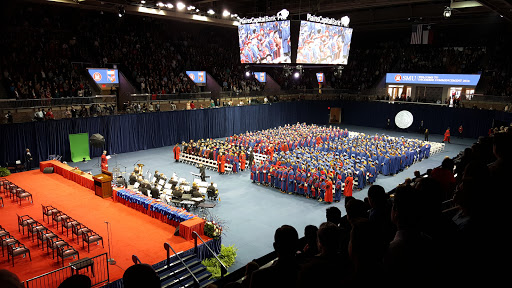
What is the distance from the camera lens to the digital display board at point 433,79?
3412 cm

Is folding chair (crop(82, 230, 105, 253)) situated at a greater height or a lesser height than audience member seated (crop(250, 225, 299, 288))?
lesser

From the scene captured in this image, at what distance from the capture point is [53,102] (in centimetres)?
2433

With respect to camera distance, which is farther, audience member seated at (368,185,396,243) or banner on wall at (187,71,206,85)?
banner on wall at (187,71,206,85)

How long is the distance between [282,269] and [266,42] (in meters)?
23.5

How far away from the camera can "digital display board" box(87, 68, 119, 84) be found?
96.0ft

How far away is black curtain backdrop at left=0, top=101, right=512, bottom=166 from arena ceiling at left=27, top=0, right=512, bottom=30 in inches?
353

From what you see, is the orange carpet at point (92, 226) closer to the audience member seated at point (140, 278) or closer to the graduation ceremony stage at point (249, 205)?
the graduation ceremony stage at point (249, 205)

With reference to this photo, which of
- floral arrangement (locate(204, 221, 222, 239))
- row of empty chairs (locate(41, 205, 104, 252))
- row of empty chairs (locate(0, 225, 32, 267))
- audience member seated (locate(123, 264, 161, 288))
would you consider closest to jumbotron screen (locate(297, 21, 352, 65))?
floral arrangement (locate(204, 221, 222, 239))

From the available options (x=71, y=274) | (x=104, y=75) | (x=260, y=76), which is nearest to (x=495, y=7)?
(x=71, y=274)

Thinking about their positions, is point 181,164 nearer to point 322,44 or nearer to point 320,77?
point 322,44

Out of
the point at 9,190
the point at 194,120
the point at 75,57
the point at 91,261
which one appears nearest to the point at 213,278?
the point at 91,261

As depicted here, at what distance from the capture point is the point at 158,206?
13.9 m

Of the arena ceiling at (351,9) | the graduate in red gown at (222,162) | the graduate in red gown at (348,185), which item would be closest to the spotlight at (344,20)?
the arena ceiling at (351,9)

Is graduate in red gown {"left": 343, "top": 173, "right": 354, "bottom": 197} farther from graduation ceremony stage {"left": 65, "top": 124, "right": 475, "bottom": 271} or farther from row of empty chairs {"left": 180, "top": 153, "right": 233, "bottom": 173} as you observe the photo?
row of empty chairs {"left": 180, "top": 153, "right": 233, "bottom": 173}
